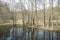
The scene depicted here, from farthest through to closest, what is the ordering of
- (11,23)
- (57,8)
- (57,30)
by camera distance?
(11,23) → (57,8) → (57,30)

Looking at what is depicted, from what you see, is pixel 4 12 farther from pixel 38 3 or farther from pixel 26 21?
pixel 38 3

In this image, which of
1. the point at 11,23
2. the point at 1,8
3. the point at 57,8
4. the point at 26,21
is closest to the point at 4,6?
the point at 1,8

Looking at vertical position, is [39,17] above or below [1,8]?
below

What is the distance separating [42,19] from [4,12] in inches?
133

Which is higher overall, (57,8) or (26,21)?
(57,8)

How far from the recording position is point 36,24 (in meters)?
10.2

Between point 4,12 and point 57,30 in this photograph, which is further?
point 4,12

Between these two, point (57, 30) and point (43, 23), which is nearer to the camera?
point (57, 30)

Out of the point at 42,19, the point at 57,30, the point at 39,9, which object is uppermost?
the point at 39,9

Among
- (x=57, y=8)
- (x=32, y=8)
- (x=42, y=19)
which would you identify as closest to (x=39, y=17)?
(x=42, y=19)

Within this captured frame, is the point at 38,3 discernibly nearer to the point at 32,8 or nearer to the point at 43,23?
the point at 32,8

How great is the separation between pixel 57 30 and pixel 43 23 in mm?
1490

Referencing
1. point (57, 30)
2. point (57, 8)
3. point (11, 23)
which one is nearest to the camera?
point (57, 30)

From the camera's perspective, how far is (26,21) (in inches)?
420
